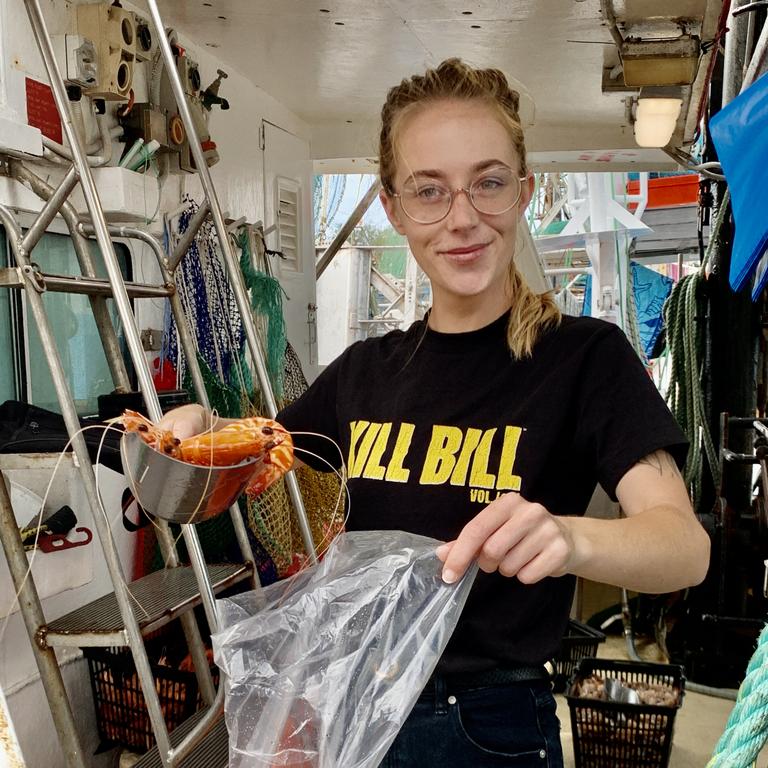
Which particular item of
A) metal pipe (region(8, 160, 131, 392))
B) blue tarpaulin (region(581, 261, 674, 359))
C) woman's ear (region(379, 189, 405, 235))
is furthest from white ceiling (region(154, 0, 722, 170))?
blue tarpaulin (region(581, 261, 674, 359))

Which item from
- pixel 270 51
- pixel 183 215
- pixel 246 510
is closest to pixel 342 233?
pixel 270 51

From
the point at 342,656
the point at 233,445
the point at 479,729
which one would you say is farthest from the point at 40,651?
the point at 479,729

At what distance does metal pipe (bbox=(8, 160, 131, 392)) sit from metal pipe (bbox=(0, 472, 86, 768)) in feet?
1.84

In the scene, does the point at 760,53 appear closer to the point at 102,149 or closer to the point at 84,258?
the point at 84,258

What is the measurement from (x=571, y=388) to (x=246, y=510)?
7.86 feet

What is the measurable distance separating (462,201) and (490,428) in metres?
0.36

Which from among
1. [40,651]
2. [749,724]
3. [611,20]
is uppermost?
[611,20]

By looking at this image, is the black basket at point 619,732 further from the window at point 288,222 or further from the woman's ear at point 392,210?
the window at point 288,222

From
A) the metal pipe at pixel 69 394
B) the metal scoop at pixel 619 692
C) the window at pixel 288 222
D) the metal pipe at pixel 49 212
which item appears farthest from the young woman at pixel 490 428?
the window at pixel 288 222

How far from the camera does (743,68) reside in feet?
6.56

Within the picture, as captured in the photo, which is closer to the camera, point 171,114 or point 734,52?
point 734,52

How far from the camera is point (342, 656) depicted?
122cm

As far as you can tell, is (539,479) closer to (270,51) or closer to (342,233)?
(270,51)

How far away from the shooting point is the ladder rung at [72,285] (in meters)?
1.96
